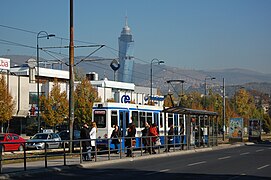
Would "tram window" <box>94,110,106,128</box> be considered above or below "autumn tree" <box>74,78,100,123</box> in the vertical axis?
below

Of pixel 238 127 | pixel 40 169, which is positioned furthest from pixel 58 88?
pixel 40 169

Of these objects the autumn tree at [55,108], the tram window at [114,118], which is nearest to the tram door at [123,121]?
the tram window at [114,118]

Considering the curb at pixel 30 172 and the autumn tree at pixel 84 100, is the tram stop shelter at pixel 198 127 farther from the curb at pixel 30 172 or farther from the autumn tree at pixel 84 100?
the autumn tree at pixel 84 100

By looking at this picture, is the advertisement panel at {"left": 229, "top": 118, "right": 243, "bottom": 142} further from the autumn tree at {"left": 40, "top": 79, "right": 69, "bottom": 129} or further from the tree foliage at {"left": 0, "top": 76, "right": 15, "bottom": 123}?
the tree foliage at {"left": 0, "top": 76, "right": 15, "bottom": 123}

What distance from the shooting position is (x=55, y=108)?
69125 mm

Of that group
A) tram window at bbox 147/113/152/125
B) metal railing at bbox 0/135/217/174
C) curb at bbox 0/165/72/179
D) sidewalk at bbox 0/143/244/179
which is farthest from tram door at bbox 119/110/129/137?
curb at bbox 0/165/72/179

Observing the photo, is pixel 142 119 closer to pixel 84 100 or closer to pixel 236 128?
pixel 236 128

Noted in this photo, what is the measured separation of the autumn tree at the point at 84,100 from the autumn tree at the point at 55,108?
2.26 meters

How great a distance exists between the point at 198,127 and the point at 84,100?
3336 centimetres

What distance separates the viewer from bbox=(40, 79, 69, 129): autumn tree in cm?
6838

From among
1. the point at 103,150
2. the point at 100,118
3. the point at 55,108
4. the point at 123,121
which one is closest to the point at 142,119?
the point at 123,121

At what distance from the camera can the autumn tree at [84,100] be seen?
232 ft

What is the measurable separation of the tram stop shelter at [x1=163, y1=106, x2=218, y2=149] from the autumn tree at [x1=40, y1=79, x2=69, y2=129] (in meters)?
26.7

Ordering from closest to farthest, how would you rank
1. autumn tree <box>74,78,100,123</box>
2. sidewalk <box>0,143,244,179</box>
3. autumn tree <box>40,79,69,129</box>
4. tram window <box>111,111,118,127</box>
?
1. sidewalk <box>0,143,244,179</box>
2. tram window <box>111,111,118,127</box>
3. autumn tree <box>40,79,69,129</box>
4. autumn tree <box>74,78,100,123</box>
